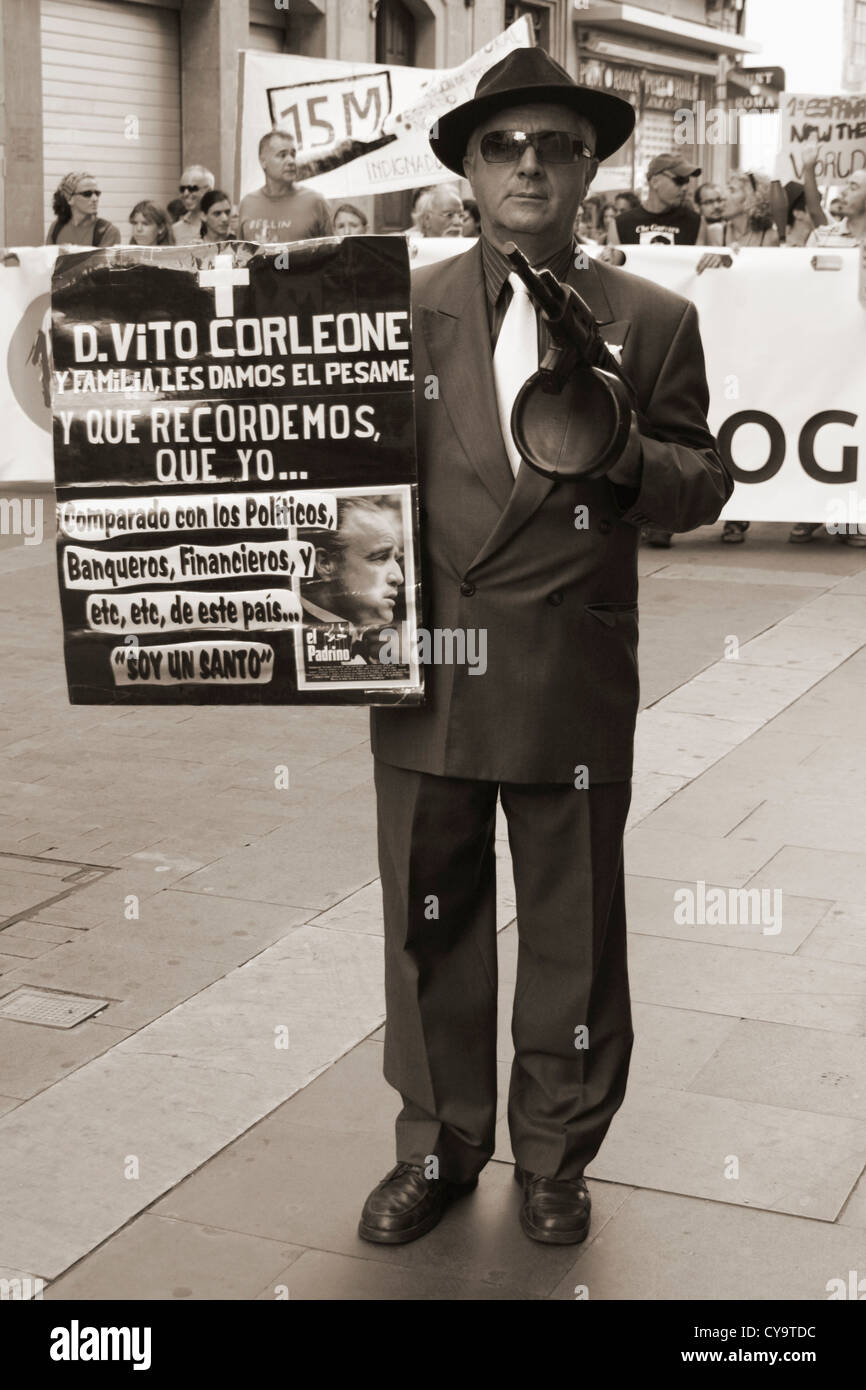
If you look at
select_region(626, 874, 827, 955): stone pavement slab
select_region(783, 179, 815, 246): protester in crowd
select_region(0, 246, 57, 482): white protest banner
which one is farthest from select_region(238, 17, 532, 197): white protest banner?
select_region(626, 874, 827, 955): stone pavement slab

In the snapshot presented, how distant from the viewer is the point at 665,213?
475 inches

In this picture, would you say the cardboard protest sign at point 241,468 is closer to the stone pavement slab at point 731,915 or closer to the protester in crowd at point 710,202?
the stone pavement slab at point 731,915

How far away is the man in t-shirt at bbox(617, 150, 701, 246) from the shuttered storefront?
774 centimetres

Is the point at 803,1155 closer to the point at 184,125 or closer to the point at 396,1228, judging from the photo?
the point at 396,1228

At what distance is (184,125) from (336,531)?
59.8ft

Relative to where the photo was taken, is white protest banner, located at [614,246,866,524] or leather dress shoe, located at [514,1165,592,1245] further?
white protest banner, located at [614,246,866,524]

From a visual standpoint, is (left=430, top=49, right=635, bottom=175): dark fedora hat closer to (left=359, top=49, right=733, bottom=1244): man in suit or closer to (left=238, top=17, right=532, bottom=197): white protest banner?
(left=359, top=49, right=733, bottom=1244): man in suit

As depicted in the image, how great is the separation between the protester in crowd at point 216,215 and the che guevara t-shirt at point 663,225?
2.88 m

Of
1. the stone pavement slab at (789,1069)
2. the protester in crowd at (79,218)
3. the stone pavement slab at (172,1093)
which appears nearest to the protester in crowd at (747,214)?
the protester in crowd at (79,218)

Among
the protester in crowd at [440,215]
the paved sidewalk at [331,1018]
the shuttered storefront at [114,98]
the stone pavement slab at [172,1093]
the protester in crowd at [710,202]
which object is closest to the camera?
the paved sidewalk at [331,1018]

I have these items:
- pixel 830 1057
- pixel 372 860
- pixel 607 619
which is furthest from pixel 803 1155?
pixel 372 860

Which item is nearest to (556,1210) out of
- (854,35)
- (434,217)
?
(434,217)

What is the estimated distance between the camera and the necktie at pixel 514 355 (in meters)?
3.18

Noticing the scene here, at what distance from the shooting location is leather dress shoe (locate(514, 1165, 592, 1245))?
131 inches
